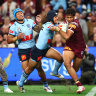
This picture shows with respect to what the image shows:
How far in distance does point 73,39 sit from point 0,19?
7.39 m

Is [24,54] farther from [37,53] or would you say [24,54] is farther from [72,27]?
[72,27]

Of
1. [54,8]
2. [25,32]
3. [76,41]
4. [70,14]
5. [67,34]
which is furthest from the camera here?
[54,8]

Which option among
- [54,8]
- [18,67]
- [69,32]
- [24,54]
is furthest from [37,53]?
[54,8]

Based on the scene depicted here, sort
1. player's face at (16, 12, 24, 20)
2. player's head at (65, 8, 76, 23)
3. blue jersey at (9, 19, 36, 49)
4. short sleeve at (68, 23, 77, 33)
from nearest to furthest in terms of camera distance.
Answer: short sleeve at (68, 23, 77, 33) → player's head at (65, 8, 76, 23) → blue jersey at (9, 19, 36, 49) → player's face at (16, 12, 24, 20)

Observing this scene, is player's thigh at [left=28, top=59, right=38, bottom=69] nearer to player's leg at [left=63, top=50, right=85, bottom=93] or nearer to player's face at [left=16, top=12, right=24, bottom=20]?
player's leg at [left=63, top=50, right=85, bottom=93]

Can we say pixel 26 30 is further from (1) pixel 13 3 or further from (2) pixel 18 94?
(1) pixel 13 3

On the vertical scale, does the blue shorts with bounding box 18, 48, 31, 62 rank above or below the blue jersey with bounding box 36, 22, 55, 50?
below

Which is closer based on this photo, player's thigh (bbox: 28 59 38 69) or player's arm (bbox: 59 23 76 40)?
player's arm (bbox: 59 23 76 40)

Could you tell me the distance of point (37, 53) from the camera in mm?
9930

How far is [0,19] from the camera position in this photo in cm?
1692

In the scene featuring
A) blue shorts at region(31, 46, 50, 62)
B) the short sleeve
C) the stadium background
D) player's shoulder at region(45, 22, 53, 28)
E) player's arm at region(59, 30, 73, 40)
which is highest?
player's shoulder at region(45, 22, 53, 28)

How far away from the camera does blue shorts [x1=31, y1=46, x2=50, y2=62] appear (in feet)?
32.4

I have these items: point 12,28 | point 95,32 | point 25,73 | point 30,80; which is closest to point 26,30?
point 12,28

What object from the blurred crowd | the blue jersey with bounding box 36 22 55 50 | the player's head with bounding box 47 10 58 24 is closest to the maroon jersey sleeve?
the player's head with bounding box 47 10 58 24
